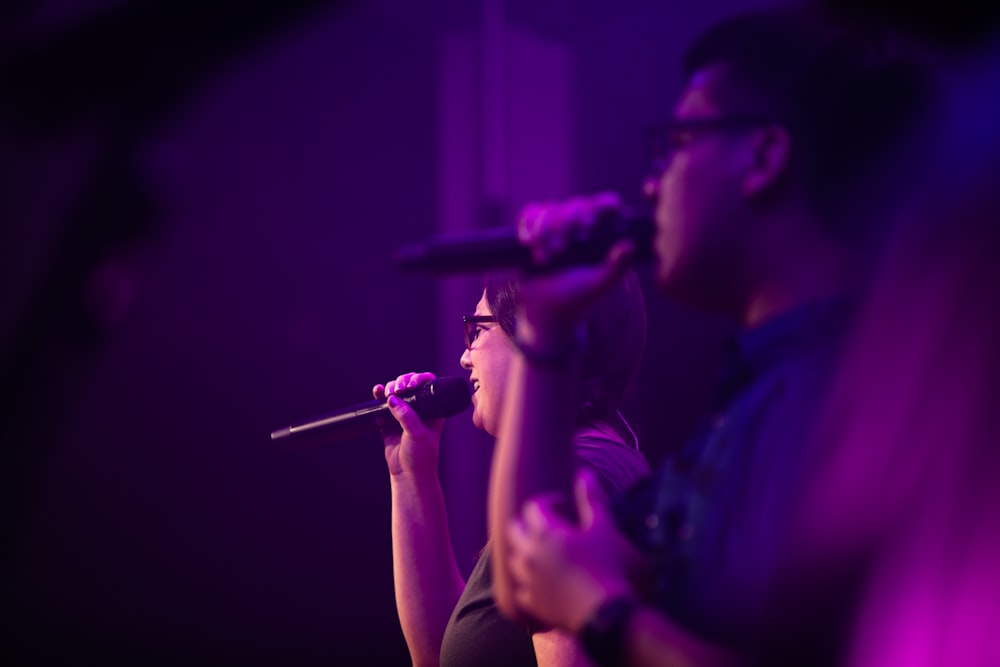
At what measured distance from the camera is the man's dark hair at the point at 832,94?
0.98 metres

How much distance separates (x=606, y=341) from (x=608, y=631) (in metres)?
0.90

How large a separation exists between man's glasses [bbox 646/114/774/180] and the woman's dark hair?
2.10 ft

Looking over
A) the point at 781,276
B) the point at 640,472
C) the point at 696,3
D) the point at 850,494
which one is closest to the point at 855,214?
the point at 781,276

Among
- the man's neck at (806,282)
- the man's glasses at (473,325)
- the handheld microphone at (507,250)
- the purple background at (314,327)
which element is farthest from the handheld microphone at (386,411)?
the man's neck at (806,282)

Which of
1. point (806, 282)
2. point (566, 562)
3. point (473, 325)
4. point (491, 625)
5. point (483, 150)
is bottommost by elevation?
point (491, 625)

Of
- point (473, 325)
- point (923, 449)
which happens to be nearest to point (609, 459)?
point (473, 325)

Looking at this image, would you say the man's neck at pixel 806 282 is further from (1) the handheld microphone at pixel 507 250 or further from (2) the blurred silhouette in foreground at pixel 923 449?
(1) the handheld microphone at pixel 507 250

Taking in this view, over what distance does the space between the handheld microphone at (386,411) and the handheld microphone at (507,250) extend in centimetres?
77

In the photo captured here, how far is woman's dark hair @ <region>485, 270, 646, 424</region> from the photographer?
1.72m

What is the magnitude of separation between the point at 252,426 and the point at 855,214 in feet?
7.76

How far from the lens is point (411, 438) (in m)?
1.91

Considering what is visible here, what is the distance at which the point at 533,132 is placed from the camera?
9.97 ft

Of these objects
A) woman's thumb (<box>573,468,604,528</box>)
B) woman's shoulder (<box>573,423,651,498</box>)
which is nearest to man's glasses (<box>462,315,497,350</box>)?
woman's shoulder (<box>573,423,651,498</box>)

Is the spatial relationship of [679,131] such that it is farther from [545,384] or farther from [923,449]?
[923,449]
